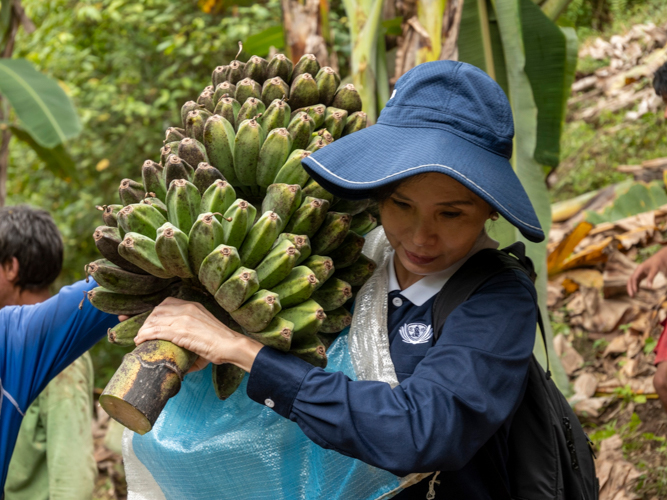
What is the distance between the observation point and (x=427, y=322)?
119cm

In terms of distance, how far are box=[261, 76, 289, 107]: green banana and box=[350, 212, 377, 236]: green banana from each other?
0.30 metres

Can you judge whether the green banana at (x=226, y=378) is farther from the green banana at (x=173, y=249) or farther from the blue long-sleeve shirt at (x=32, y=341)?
the blue long-sleeve shirt at (x=32, y=341)

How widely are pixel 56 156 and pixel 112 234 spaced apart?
3.12m

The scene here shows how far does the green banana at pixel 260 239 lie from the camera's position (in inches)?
42.2

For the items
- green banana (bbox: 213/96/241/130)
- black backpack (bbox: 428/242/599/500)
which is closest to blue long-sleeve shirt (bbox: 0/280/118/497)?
green banana (bbox: 213/96/241/130)

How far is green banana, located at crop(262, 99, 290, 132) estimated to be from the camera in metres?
1.24

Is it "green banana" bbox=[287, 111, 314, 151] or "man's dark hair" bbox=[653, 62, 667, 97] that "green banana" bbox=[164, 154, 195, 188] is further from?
"man's dark hair" bbox=[653, 62, 667, 97]

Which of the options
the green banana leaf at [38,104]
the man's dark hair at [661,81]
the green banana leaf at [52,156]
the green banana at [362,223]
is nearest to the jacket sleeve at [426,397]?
the green banana at [362,223]

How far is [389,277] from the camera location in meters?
1.30

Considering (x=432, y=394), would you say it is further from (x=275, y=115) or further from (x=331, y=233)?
(x=275, y=115)

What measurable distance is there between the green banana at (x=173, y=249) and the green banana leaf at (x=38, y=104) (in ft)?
8.29

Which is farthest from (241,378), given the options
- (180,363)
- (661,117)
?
(661,117)

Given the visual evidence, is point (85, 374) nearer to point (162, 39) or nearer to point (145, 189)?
point (145, 189)

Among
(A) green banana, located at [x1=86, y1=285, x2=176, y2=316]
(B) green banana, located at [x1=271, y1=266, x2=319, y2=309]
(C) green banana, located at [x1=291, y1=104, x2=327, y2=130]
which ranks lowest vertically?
(A) green banana, located at [x1=86, y1=285, x2=176, y2=316]
